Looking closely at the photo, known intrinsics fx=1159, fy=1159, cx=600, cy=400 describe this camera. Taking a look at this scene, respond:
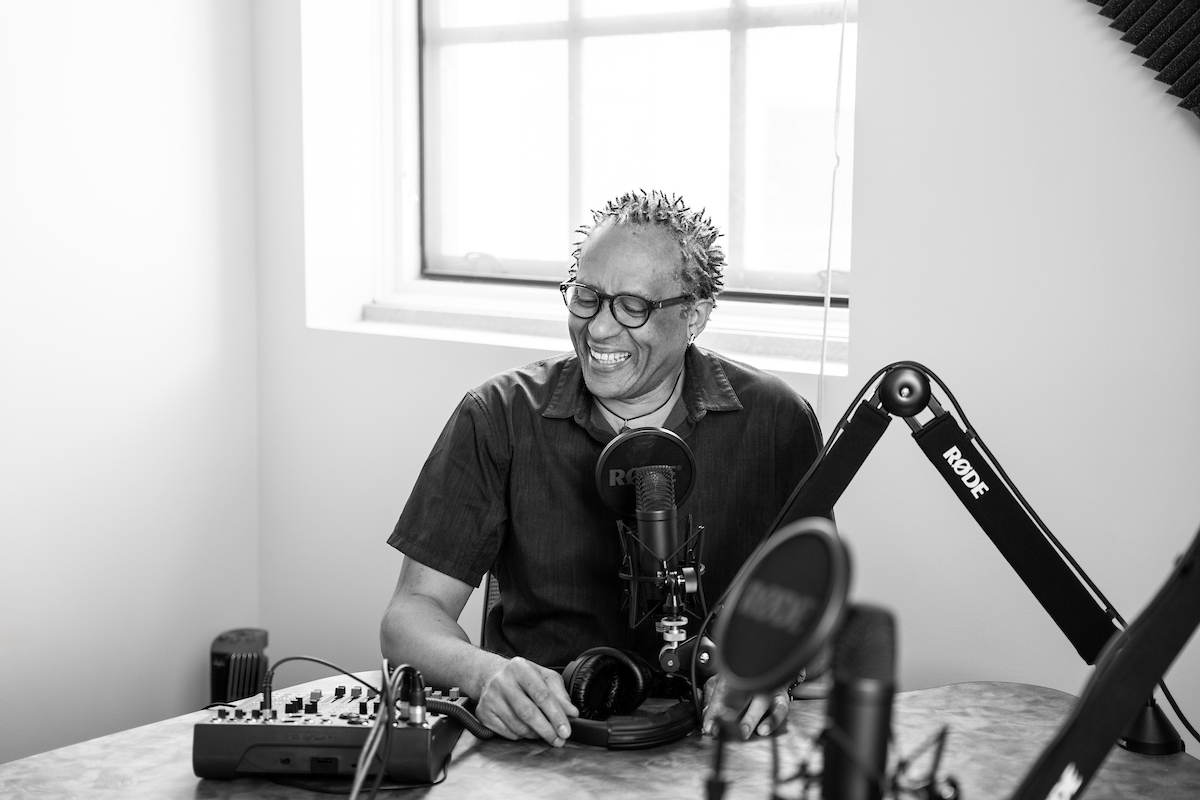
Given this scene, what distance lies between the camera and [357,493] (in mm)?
2926

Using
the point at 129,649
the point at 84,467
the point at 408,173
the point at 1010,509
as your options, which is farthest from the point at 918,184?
the point at 129,649

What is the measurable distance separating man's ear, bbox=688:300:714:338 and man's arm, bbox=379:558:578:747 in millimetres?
601

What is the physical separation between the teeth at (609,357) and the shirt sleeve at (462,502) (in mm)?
203

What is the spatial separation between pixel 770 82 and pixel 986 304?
84 centimetres

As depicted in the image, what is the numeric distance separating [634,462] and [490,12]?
1.82 m

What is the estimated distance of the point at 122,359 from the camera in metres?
2.72

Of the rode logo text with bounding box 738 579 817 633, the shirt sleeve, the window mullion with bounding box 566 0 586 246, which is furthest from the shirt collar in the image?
the rode logo text with bounding box 738 579 817 633

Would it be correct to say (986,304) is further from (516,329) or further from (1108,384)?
(516,329)

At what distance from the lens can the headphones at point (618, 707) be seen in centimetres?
147

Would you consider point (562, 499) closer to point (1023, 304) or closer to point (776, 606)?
point (1023, 304)

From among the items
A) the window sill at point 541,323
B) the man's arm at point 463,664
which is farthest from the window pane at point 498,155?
the man's arm at point 463,664

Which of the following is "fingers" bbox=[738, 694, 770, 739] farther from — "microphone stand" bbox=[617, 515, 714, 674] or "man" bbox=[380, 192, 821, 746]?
"man" bbox=[380, 192, 821, 746]

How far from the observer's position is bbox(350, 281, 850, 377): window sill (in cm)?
247

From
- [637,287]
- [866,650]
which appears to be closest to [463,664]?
[637,287]
